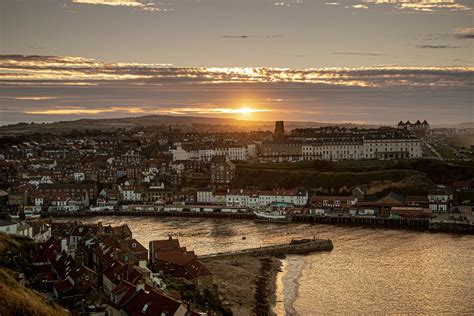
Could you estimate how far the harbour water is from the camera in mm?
22688

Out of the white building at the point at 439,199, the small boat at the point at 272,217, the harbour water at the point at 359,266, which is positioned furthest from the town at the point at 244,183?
the harbour water at the point at 359,266

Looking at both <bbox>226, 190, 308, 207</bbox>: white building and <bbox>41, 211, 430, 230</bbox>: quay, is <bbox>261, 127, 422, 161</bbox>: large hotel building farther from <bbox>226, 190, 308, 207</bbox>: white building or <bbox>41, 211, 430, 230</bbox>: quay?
<bbox>41, 211, 430, 230</bbox>: quay

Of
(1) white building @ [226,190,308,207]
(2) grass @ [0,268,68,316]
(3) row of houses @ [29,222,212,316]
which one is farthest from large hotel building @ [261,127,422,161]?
(2) grass @ [0,268,68,316]

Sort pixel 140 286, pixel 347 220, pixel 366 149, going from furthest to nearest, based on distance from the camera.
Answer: pixel 366 149 < pixel 347 220 < pixel 140 286

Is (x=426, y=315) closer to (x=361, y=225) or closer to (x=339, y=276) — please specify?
(x=339, y=276)

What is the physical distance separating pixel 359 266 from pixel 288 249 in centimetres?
470

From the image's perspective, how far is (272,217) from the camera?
46.0m

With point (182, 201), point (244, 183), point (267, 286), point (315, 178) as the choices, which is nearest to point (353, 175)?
point (315, 178)

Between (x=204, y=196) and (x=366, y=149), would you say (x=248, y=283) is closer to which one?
(x=204, y=196)

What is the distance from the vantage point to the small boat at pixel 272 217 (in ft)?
150

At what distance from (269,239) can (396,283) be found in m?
12.2

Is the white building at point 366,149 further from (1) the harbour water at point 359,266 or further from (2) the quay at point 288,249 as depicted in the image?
(2) the quay at point 288,249

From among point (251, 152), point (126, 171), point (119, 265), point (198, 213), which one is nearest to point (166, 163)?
point (126, 171)

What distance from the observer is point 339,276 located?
2697 cm
